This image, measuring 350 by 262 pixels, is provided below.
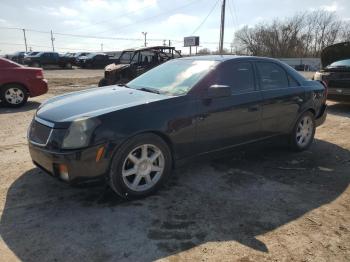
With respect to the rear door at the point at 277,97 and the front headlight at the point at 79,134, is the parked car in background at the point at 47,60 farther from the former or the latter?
the front headlight at the point at 79,134

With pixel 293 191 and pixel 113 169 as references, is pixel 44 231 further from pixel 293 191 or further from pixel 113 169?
pixel 293 191

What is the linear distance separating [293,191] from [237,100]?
1.32 meters

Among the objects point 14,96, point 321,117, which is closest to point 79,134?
point 321,117

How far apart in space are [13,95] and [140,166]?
709 cm

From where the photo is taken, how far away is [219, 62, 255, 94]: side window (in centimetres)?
444

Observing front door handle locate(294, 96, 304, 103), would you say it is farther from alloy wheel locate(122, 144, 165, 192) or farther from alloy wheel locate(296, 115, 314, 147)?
alloy wheel locate(122, 144, 165, 192)

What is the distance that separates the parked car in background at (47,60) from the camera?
31763mm

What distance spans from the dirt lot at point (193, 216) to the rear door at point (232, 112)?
0.51 m

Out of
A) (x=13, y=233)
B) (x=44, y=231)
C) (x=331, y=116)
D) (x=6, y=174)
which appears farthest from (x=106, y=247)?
(x=331, y=116)

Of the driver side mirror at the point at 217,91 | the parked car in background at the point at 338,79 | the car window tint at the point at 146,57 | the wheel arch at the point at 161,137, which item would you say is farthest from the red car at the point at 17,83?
the parked car in background at the point at 338,79

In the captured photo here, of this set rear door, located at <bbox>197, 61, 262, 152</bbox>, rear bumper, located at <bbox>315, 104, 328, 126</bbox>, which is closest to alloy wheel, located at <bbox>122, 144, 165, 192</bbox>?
rear door, located at <bbox>197, 61, 262, 152</bbox>

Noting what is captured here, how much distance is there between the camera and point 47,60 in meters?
32.6

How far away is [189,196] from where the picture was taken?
3.87 metres

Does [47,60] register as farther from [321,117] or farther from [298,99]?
[298,99]
